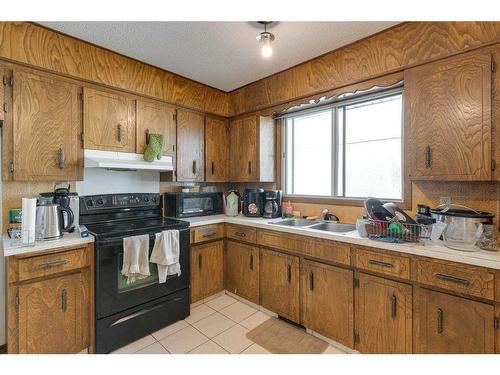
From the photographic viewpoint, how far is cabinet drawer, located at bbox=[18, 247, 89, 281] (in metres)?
1.54

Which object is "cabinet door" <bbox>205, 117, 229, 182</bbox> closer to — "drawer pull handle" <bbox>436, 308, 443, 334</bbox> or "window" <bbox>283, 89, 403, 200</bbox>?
"window" <bbox>283, 89, 403, 200</bbox>

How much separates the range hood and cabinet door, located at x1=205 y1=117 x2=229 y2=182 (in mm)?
577

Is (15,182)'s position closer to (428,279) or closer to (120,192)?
(120,192)

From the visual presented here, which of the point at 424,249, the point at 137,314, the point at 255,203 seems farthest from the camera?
the point at 255,203

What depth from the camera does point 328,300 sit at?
6.37 ft

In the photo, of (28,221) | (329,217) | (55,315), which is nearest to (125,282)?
(55,315)

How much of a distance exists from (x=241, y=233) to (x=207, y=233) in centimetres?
37

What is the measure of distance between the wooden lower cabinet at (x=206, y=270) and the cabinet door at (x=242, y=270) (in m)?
0.09

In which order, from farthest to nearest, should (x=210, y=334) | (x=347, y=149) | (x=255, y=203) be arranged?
1. (x=255, y=203)
2. (x=347, y=149)
3. (x=210, y=334)

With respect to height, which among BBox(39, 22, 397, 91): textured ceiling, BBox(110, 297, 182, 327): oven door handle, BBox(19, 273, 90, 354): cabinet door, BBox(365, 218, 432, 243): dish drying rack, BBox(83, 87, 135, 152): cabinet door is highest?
BBox(39, 22, 397, 91): textured ceiling

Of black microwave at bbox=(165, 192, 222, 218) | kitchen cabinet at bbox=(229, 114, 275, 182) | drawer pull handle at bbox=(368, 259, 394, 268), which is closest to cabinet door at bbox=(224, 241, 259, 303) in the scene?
black microwave at bbox=(165, 192, 222, 218)

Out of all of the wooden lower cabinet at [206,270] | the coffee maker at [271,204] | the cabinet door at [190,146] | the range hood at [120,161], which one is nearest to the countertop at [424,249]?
the coffee maker at [271,204]

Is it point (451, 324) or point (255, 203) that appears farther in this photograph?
point (255, 203)

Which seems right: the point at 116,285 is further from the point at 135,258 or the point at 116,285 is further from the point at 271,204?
the point at 271,204
